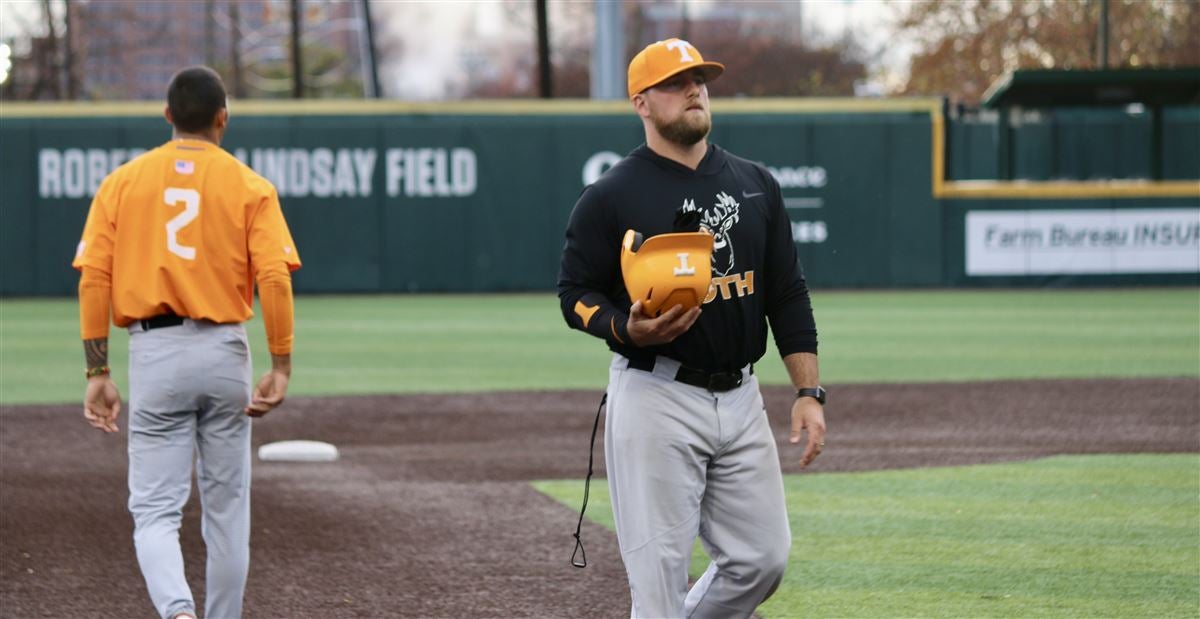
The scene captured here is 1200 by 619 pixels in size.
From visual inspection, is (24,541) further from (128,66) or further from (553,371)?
(128,66)

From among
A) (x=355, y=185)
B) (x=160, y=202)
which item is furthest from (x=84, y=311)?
(x=355, y=185)

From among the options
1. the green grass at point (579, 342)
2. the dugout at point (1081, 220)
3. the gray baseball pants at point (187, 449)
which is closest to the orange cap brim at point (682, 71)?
the gray baseball pants at point (187, 449)

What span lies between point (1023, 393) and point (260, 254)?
29.8ft

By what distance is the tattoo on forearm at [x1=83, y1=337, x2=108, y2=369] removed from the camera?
16.5ft

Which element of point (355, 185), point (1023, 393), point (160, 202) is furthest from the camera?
point (355, 185)

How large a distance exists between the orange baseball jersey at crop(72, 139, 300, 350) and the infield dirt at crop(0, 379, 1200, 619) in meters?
1.63

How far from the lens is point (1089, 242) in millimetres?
25203

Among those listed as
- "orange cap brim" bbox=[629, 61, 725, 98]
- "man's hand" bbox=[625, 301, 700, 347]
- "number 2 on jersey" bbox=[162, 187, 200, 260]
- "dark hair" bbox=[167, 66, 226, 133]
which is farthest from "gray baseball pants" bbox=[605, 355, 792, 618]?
"dark hair" bbox=[167, 66, 226, 133]

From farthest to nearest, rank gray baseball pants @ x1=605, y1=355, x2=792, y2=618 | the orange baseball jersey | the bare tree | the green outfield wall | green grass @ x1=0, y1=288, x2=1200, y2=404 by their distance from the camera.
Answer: the bare tree < the green outfield wall < green grass @ x1=0, y1=288, x2=1200, y2=404 < the orange baseball jersey < gray baseball pants @ x1=605, y1=355, x2=792, y2=618

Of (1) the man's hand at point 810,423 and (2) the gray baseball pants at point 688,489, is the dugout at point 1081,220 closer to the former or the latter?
(1) the man's hand at point 810,423

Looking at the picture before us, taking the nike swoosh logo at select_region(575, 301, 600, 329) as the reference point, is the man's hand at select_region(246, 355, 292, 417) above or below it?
below

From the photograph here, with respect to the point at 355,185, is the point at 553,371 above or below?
below

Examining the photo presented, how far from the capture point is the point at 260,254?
4969 millimetres

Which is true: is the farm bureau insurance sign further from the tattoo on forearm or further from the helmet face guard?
the helmet face guard
